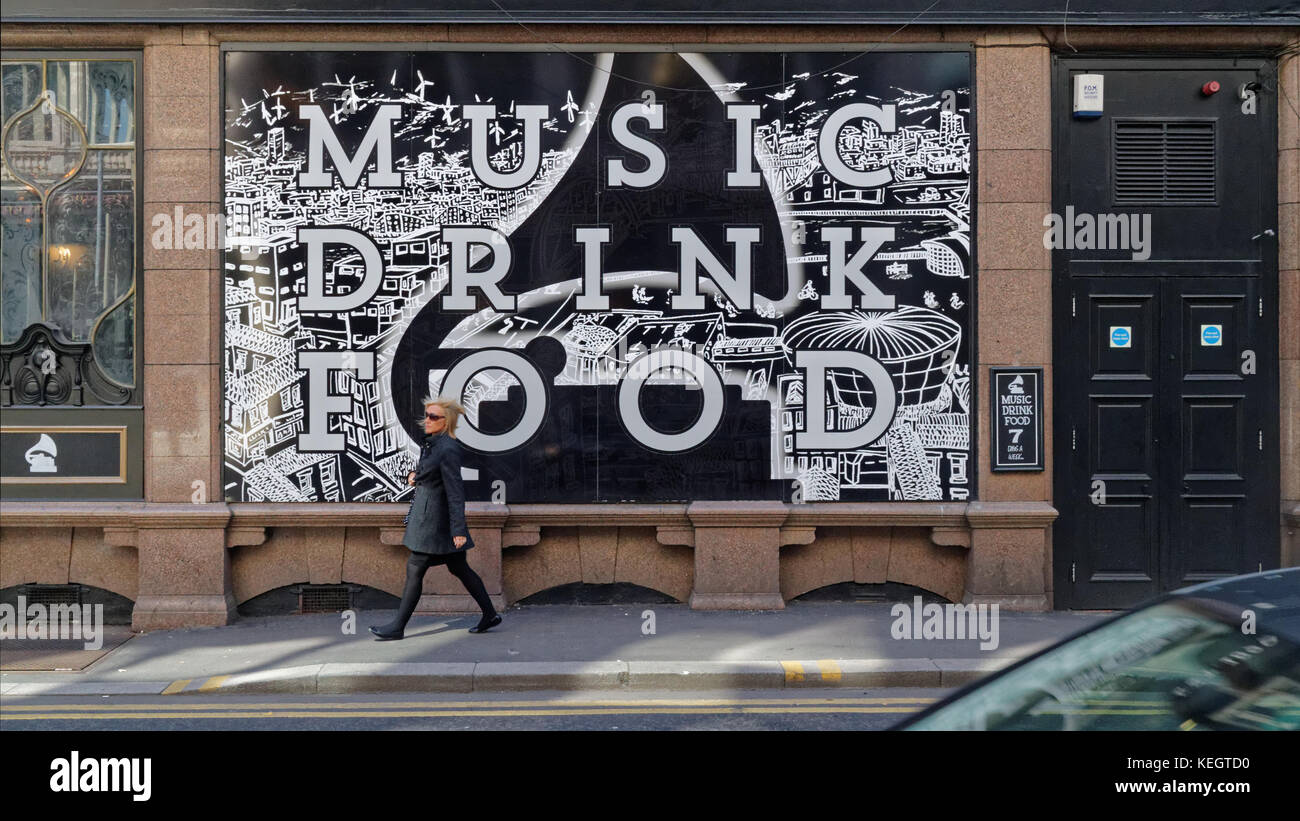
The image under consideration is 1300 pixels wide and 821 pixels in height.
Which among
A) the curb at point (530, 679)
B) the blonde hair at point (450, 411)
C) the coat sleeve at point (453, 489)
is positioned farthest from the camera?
the blonde hair at point (450, 411)

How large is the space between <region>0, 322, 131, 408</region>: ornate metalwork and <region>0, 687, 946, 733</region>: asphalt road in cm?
341

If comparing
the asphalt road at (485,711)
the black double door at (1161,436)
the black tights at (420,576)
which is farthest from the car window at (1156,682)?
the black double door at (1161,436)

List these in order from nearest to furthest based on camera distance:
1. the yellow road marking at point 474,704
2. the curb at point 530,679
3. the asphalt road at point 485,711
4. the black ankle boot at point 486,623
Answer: the asphalt road at point 485,711
the yellow road marking at point 474,704
the curb at point 530,679
the black ankle boot at point 486,623

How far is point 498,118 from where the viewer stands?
32.8ft

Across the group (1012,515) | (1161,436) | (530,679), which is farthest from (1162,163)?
(530,679)

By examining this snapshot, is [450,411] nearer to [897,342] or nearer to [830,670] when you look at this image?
[830,670]

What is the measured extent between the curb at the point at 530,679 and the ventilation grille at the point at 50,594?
230 cm

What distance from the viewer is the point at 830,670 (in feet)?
25.6

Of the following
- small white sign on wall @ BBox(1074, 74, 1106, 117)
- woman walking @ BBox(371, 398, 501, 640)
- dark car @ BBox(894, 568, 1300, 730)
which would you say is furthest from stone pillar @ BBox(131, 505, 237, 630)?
small white sign on wall @ BBox(1074, 74, 1106, 117)

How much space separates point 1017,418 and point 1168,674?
24.4 ft

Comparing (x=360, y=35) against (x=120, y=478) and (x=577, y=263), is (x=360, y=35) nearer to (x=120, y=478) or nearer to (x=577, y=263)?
(x=577, y=263)

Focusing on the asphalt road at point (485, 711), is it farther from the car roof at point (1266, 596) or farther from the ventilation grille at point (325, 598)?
the car roof at point (1266, 596)

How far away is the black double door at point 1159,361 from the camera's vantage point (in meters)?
10.1
